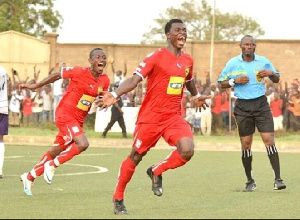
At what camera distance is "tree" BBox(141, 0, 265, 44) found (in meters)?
81.0

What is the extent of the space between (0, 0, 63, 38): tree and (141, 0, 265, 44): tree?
16.9m

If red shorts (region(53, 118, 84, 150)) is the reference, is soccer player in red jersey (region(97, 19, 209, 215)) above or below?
above

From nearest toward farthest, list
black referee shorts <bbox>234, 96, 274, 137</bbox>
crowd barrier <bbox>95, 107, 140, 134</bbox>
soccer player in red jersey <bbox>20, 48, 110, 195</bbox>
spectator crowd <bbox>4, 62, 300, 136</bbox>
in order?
soccer player in red jersey <bbox>20, 48, 110, 195</bbox>, black referee shorts <bbox>234, 96, 274, 137</bbox>, spectator crowd <bbox>4, 62, 300, 136</bbox>, crowd barrier <bbox>95, 107, 140, 134</bbox>

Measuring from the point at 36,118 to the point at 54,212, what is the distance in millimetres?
21596

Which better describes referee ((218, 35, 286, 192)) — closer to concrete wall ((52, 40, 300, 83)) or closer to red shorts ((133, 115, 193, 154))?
red shorts ((133, 115, 193, 154))

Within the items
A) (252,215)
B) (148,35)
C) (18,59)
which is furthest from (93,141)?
(148,35)

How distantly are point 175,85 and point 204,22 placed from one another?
7076 cm

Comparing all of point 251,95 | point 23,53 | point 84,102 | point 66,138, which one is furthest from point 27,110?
point 251,95

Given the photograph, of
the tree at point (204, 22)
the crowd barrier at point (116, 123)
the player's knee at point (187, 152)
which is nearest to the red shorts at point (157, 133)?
the player's knee at point (187, 152)

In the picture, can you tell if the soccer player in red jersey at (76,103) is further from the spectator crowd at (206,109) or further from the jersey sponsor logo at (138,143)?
the spectator crowd at (206,109)

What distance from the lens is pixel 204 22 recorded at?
267 feet

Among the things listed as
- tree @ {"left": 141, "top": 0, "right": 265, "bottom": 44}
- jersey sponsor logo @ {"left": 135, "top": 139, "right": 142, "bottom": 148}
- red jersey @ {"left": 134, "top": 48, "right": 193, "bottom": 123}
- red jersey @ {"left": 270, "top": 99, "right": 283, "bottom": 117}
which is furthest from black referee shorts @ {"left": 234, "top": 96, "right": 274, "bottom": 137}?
tree @ {"left": 141, "top": 0, "right": 265, "bottom": 44}

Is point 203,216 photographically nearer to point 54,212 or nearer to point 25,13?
point 54,212

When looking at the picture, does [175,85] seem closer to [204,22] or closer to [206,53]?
[206,53]
